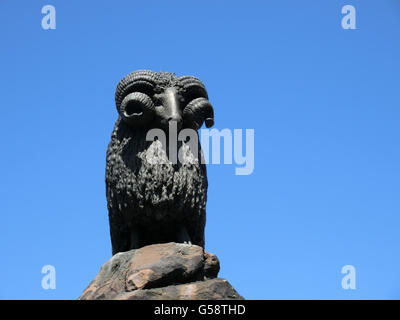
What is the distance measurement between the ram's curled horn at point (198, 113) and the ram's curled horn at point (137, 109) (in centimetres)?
57

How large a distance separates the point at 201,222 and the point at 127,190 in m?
1.27

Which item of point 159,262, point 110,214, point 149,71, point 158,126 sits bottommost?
point 159,262

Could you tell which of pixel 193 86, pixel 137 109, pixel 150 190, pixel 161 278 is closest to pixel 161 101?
pixel 137 109

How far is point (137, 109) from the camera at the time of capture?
10602 mm

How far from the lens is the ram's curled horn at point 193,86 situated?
10875 mm

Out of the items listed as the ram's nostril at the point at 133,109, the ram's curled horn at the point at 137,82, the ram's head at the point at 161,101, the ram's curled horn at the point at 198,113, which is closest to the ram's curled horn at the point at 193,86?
the ram's head at the point at 161,101

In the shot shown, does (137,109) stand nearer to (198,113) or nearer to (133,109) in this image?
(133,109)

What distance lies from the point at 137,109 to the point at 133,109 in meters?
0.06

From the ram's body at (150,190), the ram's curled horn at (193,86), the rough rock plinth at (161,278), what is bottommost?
the rough rock plinth at (161,278)

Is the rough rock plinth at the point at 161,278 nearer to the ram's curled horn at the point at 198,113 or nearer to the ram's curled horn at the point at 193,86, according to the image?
the ram's curled horn at the point at 198,113
